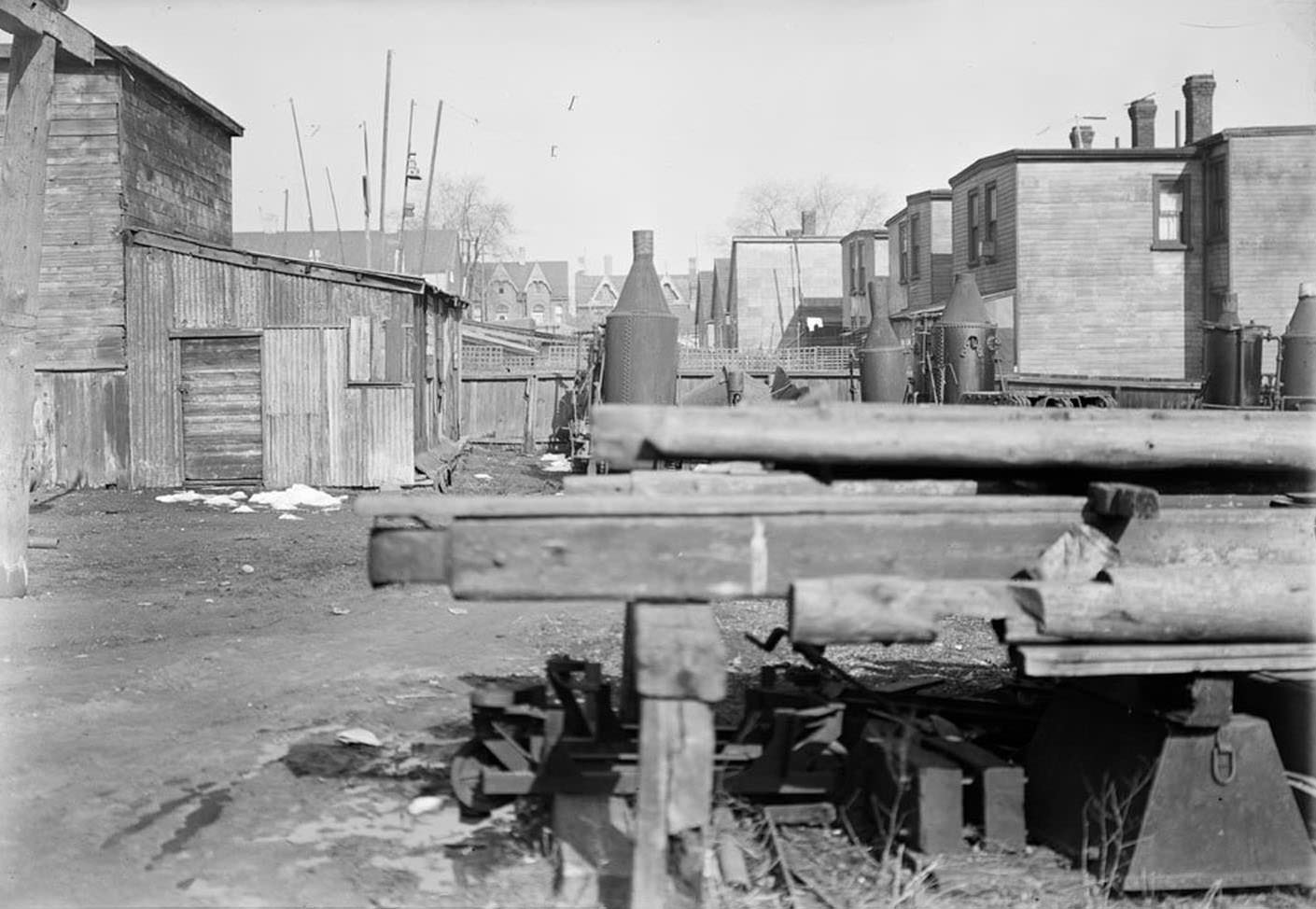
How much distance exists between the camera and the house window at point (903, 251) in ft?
131

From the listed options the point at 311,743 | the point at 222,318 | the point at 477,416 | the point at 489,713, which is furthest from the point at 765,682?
the point at 477,416

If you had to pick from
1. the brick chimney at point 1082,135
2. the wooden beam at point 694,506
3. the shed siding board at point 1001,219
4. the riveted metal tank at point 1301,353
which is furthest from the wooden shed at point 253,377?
the brick chimney at point 1082,135

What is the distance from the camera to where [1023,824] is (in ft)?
16.7

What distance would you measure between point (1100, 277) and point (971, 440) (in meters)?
27.2

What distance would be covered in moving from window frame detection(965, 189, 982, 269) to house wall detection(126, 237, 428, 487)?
18580mm

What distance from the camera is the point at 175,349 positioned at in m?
18.5

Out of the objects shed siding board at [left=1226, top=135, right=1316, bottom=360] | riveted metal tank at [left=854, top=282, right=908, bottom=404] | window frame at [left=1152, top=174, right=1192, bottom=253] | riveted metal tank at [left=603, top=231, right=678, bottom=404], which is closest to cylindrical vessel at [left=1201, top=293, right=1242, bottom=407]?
riveted metal tank at [left=854, top=282, right=908, bottom=404]

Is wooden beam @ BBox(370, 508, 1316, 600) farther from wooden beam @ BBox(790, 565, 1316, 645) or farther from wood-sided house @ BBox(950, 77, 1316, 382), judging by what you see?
wood-sided house @ BBox(950, 77, 1316, 382)

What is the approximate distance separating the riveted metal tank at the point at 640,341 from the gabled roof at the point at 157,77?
793 cm

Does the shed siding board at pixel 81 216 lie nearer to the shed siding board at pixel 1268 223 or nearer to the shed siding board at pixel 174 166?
the shed siding board at pixel 174 166

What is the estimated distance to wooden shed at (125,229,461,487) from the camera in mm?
18500

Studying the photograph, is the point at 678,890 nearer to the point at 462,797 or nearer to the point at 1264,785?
the point at 462,797

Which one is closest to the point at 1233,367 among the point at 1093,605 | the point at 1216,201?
the point at 1216,201

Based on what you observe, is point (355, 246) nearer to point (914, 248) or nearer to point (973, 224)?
point (914, 248)
